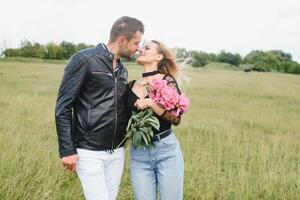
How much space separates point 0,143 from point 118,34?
3.39 meters

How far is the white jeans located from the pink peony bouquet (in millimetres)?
247

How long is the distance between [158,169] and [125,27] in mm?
1258

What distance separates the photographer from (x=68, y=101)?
4.04 m

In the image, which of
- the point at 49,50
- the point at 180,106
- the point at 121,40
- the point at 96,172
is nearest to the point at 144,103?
the point at 180,106

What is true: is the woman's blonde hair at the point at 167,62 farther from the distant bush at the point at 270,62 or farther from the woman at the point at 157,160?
the distant bush at the point at 270,62

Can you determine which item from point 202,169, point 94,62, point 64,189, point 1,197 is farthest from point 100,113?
point 202,169

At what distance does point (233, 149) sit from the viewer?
949 centimetres

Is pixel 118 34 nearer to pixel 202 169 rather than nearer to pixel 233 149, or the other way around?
pixel 202 169

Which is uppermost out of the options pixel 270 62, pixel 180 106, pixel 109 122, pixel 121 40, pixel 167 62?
pixel 121 40

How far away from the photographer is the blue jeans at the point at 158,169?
4320 millimetres

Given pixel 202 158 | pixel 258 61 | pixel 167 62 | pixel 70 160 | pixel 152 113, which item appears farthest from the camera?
pixel 258 61

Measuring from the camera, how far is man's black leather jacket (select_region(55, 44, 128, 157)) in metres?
4.05

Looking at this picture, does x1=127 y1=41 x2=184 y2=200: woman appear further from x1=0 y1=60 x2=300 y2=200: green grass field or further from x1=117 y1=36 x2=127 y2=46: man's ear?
x1=0 y1=60 x2=300 y2=200: green grass field

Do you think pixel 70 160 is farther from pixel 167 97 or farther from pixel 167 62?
pixel 167 62
